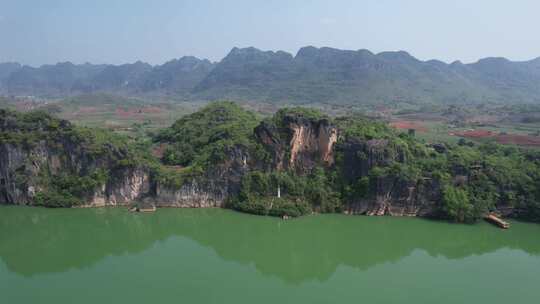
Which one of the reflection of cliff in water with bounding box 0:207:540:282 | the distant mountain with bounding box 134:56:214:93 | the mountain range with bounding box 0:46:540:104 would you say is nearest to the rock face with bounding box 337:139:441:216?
the reflection of cliff in water with bounding box 0:207:540:282

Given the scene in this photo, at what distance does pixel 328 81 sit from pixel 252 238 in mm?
82289

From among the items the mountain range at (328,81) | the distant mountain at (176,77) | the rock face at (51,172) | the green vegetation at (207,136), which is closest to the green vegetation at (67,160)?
the rock face at (51,172)

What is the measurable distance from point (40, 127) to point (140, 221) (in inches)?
272

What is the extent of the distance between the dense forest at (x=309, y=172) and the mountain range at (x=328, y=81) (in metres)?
62.5

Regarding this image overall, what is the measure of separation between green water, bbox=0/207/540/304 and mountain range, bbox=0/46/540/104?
214 ft

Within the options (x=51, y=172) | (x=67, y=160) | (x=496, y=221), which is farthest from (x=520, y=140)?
(x=51, y=172)

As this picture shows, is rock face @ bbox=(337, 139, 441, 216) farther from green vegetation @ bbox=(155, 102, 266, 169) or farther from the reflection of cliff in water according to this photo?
green vegetation @ bbox=(155, 102, 266, 169)

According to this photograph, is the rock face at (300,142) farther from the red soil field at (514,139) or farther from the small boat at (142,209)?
the red soil field at (514,139)

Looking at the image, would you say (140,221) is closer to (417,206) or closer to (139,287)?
(139,287)

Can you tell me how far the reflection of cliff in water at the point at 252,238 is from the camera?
1455 centimetres

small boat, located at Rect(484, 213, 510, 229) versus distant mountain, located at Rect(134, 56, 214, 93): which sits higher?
distant mountain, located at Rect(134, 56, 214, 93)

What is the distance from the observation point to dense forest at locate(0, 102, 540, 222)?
696 inches

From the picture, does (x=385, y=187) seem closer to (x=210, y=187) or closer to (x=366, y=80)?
(x=210, y=187)

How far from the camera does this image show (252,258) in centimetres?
1479
